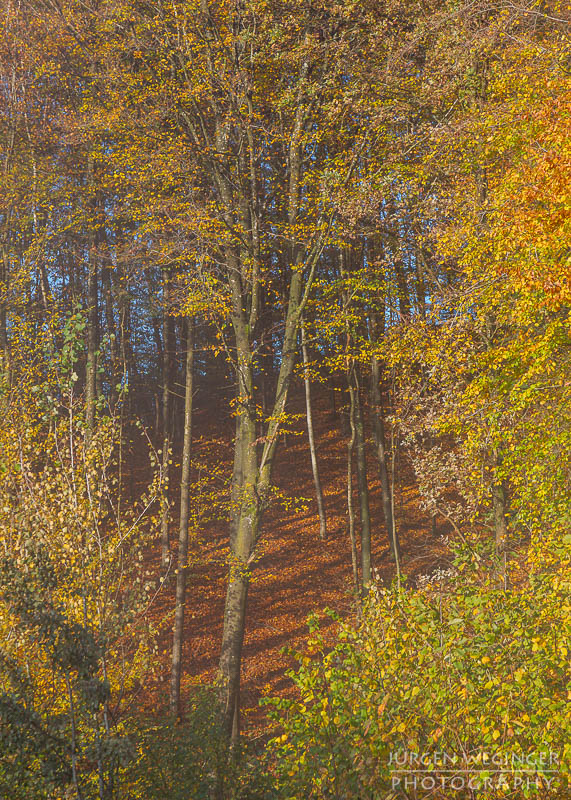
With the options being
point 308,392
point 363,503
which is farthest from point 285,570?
point 308,392

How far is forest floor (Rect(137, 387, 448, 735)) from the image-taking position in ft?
48.0

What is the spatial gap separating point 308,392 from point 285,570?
5300 millimetres

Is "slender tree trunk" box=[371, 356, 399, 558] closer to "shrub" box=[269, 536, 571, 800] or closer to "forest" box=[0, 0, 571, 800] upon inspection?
"forest" box=[0, 0, 571, 800]

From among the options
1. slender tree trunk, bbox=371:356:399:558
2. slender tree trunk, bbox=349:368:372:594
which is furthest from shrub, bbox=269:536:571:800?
slender tree trunk, bbox=371:356:399:558

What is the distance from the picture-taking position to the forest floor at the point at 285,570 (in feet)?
48.0

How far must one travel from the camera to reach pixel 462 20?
10227mm

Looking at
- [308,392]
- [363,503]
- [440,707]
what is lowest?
[440,707]

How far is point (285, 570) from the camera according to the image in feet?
59.9

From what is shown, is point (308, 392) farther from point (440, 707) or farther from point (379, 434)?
point (440, 707)

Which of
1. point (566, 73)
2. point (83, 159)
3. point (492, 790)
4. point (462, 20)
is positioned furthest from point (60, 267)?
point (492, 790)

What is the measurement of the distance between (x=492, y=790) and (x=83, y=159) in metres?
15.9

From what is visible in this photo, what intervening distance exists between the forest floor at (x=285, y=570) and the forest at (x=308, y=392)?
101 mm

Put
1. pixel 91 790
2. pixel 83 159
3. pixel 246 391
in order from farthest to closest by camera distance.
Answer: pixel 83 159, pixel 246 391, pixel 91 790

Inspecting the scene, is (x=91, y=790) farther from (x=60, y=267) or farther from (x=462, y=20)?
(x=60, y=267)
